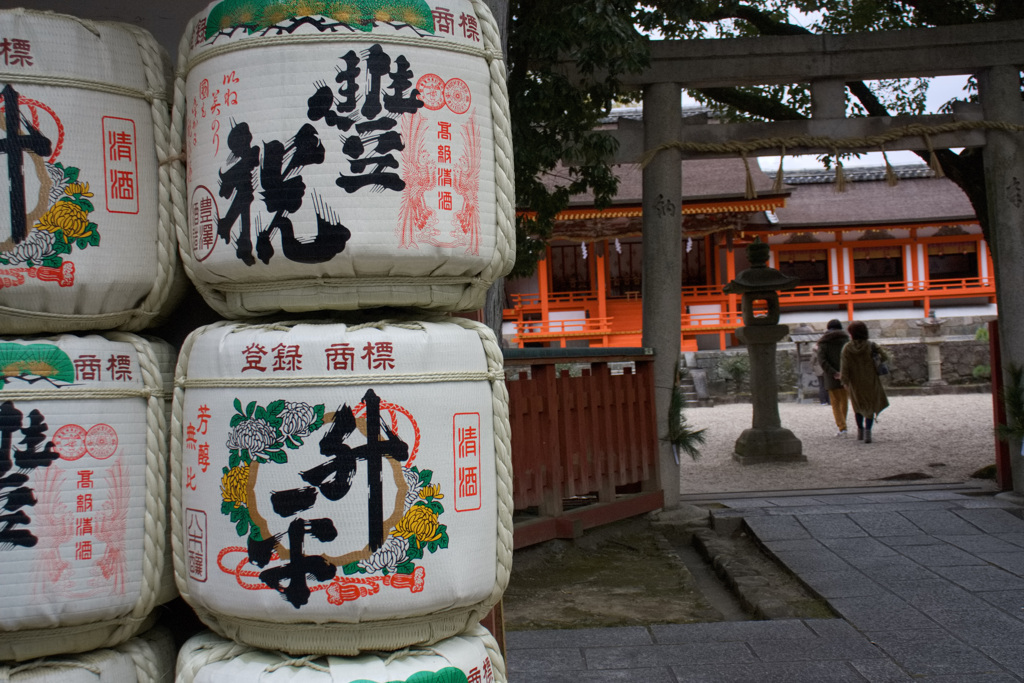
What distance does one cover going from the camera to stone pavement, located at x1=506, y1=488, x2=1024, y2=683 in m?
3.39

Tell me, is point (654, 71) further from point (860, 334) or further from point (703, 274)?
point (703, 274)

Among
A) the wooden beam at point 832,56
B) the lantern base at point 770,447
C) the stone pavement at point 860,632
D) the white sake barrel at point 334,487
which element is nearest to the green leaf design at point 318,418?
the white sake barrel at point 334,487

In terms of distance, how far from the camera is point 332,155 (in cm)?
128

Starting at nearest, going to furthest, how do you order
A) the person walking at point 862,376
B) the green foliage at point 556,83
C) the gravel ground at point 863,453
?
the green foliage at point 556,83 < the gravel ground at point 863,453 < the person walking at point 862,376

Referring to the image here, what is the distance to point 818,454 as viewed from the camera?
32.9 feet

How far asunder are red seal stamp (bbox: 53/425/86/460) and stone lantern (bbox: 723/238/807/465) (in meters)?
9.03

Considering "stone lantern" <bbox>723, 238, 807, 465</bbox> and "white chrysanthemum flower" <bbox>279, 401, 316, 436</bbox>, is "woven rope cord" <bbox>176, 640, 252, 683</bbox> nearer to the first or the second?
"white chrysanthemum flower" <bbox>279, 401, 316, 436</bbox>

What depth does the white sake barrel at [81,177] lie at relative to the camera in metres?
1.32

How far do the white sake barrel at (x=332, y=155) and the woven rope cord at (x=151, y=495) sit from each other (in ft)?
0.62

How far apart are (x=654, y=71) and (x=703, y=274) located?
14.1 meters

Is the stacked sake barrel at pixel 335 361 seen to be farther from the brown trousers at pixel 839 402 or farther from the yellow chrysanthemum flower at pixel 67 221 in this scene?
the brown trousers at pixel 839 402

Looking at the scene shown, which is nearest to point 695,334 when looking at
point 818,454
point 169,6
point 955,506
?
point 818,454

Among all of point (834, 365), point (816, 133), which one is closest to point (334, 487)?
point (816, 133)

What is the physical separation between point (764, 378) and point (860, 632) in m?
6.32
